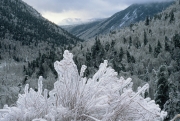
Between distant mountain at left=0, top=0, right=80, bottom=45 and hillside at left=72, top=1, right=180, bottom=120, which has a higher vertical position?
distant mountain at left=0, top=0, right=80, bottom=45

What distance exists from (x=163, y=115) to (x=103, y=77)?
604 millimetres

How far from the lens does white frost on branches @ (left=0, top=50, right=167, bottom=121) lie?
2082 millimetres

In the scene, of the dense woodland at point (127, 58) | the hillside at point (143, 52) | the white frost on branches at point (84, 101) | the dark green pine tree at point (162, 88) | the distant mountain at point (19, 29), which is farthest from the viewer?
the distant mountain at point (19, 29)

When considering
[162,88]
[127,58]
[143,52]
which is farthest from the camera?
[143,52]

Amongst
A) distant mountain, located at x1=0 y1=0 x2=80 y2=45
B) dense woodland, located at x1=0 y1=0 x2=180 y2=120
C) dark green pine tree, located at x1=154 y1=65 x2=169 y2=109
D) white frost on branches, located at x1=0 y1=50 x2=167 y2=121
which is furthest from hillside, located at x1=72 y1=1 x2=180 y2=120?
distant mountain, located at x1=0 y1=0 x2=80 y2=45

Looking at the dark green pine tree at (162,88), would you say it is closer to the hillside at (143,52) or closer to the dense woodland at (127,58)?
the dense woodland at (127,58)

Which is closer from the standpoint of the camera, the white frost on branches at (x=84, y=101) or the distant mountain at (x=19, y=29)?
the white frost on branches at (x=84, y=101)

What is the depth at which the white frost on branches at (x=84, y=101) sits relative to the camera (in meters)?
2.08

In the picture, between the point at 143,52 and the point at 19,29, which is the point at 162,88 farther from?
the point at 19,29

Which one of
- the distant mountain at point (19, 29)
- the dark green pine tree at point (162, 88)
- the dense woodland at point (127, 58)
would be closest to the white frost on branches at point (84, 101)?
the dense woodland at point (127, 58)

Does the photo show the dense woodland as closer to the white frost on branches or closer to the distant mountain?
the distant mountain

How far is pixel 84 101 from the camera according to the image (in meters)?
2.15

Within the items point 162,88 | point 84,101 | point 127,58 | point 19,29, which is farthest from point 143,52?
point 19,29

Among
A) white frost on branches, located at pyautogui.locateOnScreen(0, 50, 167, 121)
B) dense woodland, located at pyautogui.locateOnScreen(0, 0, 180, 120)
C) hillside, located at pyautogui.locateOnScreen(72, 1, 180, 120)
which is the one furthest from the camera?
hillside, located at pyautogui.locateOnScreen(72, 1, 180, 120)
